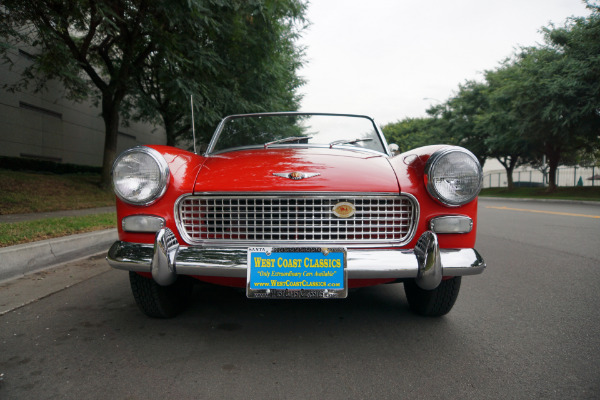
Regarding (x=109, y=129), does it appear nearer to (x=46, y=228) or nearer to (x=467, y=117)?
(x=46, y=228)

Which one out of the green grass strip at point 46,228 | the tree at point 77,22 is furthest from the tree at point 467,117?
the green grass strip at point 46,228

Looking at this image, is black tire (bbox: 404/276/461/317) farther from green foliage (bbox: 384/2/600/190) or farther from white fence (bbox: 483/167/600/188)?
white fence (bbox: 483/167/600/188)

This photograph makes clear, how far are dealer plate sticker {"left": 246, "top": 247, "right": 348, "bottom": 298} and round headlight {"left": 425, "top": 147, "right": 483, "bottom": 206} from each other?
25.3 inches

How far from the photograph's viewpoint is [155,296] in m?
2.24

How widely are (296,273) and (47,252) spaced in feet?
9.92

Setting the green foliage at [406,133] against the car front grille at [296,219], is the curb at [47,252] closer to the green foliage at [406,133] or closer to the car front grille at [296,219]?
the car front grille at [296,219]

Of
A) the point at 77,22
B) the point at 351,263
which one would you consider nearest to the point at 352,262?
the point at 351,263

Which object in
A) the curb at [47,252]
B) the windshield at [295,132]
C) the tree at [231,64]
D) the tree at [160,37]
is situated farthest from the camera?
the tree at [231,64]

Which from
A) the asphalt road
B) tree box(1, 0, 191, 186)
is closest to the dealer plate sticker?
the asphalt road

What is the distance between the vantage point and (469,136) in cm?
2725

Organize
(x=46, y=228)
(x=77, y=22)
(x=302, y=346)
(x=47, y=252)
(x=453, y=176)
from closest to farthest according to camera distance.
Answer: (x=302, y=346)
(x=453, y=176)
(x=47, y=252)
(x=46, y=228)
(x=77, y=22)

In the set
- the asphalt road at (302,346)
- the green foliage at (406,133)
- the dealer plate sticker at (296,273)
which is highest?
the green foliage at (406,133)

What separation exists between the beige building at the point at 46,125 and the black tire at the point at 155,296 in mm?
12211

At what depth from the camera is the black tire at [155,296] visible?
224 centimetres
